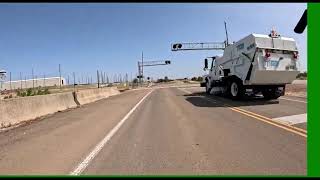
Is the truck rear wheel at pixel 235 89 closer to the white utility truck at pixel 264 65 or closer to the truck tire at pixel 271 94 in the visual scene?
the white utility truck at pixel 264 65

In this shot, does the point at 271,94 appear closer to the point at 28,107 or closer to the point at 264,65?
the point at 264,65

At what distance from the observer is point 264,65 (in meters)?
21.4

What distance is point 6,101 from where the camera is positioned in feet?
46.9

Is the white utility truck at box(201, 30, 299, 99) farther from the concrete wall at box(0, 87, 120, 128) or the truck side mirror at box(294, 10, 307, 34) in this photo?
the truck side mirror at box(294, 10, 307, 34)

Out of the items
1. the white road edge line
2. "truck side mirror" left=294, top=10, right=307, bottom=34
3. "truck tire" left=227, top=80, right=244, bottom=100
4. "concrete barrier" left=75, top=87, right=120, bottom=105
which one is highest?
"truck side mirror" left=294, top=10, right=307, bottom=34

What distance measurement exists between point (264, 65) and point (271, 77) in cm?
95

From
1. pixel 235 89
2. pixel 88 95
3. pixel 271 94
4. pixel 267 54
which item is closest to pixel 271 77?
pixel 267 54

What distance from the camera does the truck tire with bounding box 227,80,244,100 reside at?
78.1ft

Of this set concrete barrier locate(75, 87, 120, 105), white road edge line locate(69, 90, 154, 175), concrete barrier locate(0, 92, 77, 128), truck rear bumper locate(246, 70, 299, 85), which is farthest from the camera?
concrete barrier locate(75, 87, 120, 105)

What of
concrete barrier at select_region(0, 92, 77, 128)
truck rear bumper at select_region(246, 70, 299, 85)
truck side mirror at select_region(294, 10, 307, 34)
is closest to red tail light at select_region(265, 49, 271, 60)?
truck rear bumper at select_region(246, 70, 299, 85)

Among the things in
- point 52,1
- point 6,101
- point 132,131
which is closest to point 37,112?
point 6,101

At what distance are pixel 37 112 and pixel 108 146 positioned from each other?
905 centimetres

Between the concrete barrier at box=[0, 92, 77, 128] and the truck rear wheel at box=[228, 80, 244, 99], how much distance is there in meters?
9.53

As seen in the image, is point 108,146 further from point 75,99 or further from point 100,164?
point 75,99
